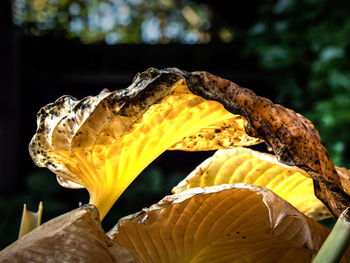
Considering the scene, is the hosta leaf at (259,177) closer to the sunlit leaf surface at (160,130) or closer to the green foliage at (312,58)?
the sunlit leaf surface at (160,130)

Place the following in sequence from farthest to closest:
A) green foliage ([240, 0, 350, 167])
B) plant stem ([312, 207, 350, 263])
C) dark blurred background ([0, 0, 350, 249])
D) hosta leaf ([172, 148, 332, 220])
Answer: dark blurred background ([0, 0, 350, 249]), green foliage ([240, 0, 350, 167]), hosta leaf ([172, 148, 332, 220]), plant stem ([312, 207, 350, 263])

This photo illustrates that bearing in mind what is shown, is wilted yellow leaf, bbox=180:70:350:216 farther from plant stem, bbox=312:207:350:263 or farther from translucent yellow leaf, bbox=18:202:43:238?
translucent yellow leaf, bbox=18:202:43:238

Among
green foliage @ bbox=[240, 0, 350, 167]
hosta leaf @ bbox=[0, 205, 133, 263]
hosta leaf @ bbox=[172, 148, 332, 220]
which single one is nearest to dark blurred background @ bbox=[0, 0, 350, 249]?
green foliage @ bbox=[240, 0, 350, 167]

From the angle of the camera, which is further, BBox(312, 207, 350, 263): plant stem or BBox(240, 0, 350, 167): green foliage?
BBox(240, 0, 350, 167): green foliage

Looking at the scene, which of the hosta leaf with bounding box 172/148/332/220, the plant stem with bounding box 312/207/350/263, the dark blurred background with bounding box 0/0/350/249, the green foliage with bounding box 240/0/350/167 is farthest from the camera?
the dark blurred background with bounding box 0/0/350/249

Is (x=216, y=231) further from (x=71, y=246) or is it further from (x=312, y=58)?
(x=312, y=58)

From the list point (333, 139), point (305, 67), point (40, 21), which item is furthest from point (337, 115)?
point (40, 21)

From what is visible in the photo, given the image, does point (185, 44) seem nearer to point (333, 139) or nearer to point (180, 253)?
point (333, 139)

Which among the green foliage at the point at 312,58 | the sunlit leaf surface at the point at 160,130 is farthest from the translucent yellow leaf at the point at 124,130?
the green foliage at the point at 312,58
